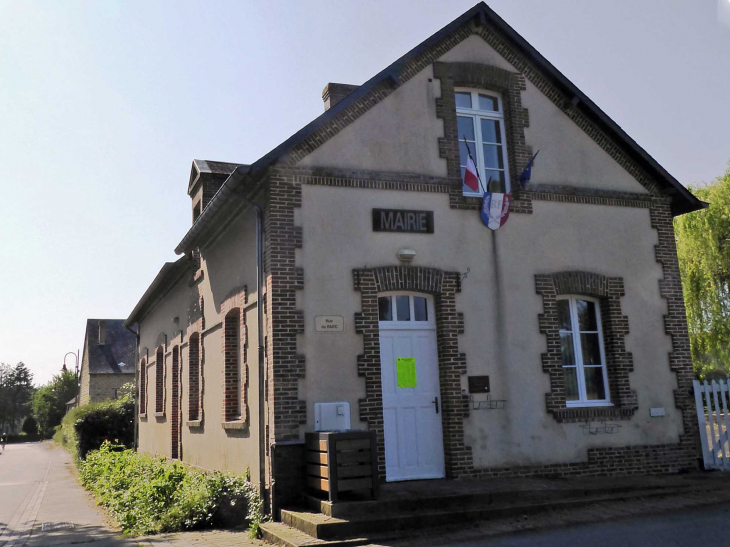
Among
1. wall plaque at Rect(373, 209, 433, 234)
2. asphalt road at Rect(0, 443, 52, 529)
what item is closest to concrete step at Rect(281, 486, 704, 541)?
wall plaque at Rect(373, 209, 433, 234)

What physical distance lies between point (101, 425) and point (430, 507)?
19.3 metres

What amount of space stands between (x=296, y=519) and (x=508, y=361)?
411 centimetres

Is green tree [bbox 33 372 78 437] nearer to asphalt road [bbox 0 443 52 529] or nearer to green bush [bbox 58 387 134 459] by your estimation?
asphalt road [bbox 0 443 52 529]

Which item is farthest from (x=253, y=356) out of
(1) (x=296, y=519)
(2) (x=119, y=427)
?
(2) (x=119, y=427)

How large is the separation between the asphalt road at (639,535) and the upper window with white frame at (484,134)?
549 centimetres

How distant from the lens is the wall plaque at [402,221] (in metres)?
10.2

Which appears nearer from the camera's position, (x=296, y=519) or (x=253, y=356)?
(x=296, y=519)

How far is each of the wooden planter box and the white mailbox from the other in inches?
35.5

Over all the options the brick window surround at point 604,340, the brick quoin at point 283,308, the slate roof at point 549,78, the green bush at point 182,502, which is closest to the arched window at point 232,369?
the green bush at point 182,502

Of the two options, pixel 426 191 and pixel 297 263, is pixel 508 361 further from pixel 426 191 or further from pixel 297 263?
pixel 297 263

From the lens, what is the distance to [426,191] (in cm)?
1059

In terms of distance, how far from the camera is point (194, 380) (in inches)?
581

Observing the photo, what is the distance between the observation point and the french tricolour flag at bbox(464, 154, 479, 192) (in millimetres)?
10945

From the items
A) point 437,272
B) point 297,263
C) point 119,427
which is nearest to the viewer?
point 297,263
